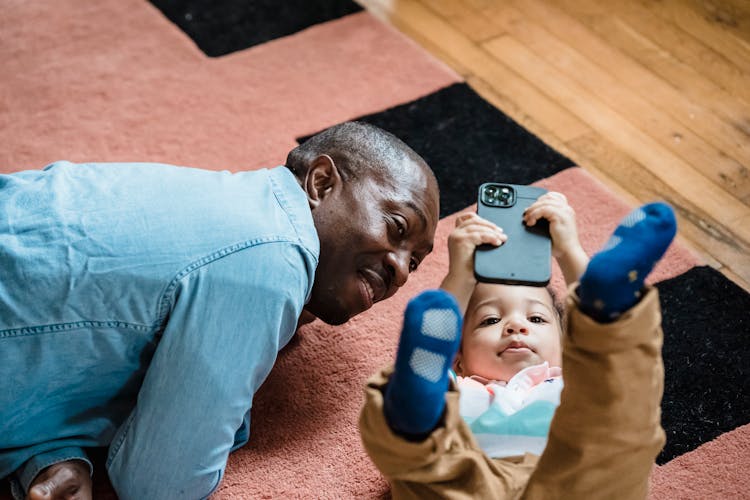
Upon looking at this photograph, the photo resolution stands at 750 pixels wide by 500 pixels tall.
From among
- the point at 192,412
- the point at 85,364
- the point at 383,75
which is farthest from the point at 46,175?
the point at 383,75

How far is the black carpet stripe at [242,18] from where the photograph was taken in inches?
78.9

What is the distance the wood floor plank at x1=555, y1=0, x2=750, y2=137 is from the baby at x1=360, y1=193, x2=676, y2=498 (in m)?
0.88

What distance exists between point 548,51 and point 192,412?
1.30 metres

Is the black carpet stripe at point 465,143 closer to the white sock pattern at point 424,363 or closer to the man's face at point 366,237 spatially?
the man's face at point 366,237

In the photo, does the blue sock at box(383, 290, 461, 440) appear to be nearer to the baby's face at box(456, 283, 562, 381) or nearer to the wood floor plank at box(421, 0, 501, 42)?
the baby's face at box(456, 283, 562, 381)

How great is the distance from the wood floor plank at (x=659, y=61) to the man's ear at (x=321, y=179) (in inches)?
39.7

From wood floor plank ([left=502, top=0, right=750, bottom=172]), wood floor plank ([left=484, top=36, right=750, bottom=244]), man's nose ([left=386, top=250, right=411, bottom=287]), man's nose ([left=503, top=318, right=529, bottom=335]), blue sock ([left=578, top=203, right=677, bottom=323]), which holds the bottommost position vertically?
wood floor plank ([left=484, top=36, right=750, bottom=244])

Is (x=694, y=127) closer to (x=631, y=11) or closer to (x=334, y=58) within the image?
(x=631, y=11)

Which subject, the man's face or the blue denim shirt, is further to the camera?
the man's face

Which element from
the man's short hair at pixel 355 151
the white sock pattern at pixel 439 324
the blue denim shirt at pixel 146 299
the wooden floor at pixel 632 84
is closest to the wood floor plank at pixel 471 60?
the wooden floor at pixel 632 84

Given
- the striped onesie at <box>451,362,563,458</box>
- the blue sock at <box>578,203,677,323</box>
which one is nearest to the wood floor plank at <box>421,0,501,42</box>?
the striped onesie at <box>451,362,563,458</box>

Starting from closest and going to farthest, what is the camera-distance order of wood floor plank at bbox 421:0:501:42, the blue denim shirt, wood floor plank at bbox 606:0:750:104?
the blue denim shirt, wood floor plank at bbox 606:0:750:104, wood floor plank at bbox 421:0:501:42

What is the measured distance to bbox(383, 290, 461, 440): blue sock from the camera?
34.0 inches

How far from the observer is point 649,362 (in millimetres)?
931
